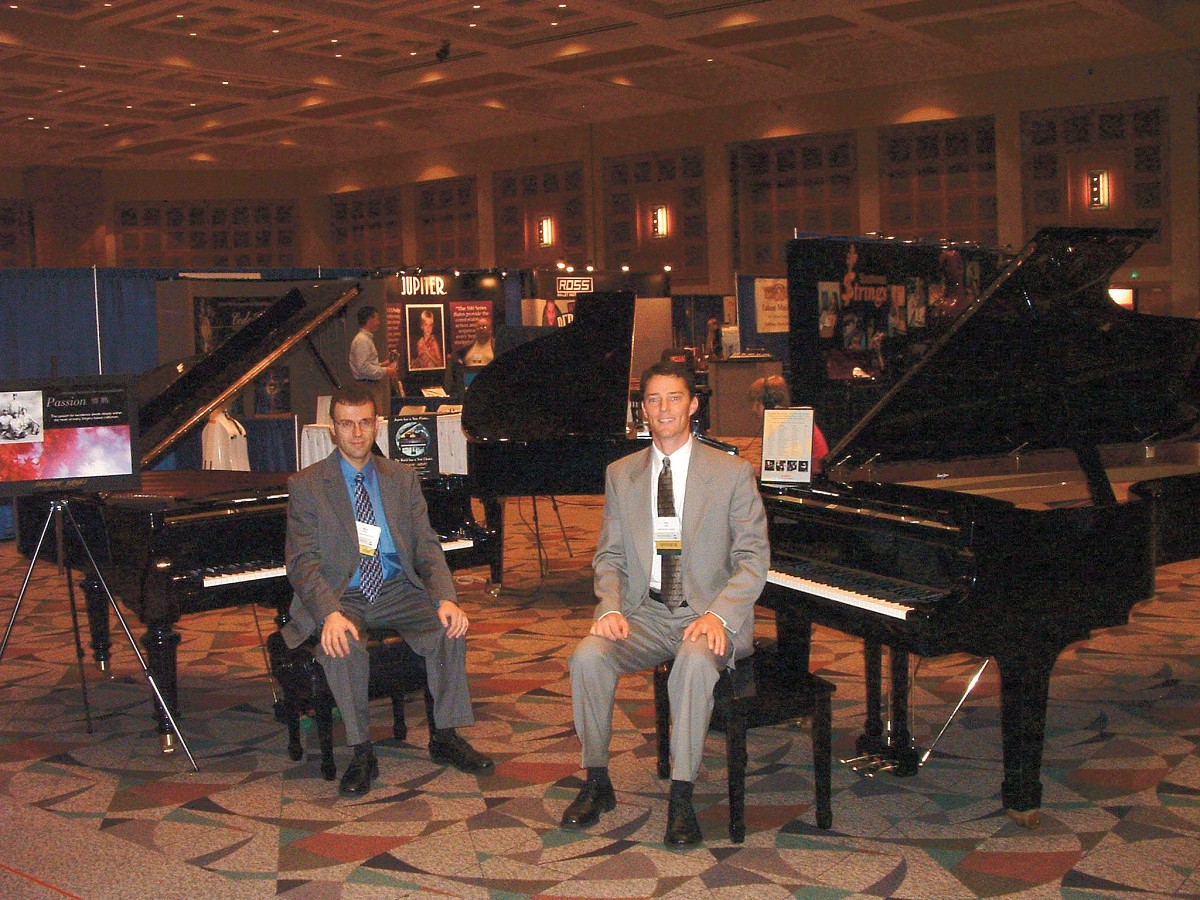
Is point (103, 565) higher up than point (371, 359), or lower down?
lower down

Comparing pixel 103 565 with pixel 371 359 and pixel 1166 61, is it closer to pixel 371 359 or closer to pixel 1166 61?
pixel 371 359

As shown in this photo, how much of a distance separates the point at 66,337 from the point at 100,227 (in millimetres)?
14663

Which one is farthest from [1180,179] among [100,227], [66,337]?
[100,227]

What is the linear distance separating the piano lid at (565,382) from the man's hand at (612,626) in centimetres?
331

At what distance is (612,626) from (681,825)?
56 cm

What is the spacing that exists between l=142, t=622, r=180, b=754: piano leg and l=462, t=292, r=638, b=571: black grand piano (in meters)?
2.49

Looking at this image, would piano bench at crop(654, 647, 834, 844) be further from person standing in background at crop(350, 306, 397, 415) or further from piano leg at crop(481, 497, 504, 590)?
person standing in background at crop(350, 306, 397, 415)

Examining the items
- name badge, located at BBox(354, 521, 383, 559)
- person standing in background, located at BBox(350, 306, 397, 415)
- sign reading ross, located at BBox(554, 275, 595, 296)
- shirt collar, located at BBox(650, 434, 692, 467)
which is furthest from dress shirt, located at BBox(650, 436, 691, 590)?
sign reading ross, located at BBox(554, 275, 595, 296)

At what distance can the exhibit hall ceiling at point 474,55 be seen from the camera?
14.5 m

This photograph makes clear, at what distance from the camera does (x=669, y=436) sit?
3.63 meters

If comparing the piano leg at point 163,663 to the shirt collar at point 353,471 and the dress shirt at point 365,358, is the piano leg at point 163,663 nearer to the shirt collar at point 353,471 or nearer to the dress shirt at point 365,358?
the shirt collar at point 353,471

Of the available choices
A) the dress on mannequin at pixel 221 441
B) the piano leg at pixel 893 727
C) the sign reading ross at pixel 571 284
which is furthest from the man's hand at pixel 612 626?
the sign reading ross at pixel 571 284

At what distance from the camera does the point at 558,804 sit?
12.3ft

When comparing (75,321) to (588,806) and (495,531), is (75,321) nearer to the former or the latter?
(495,531)
